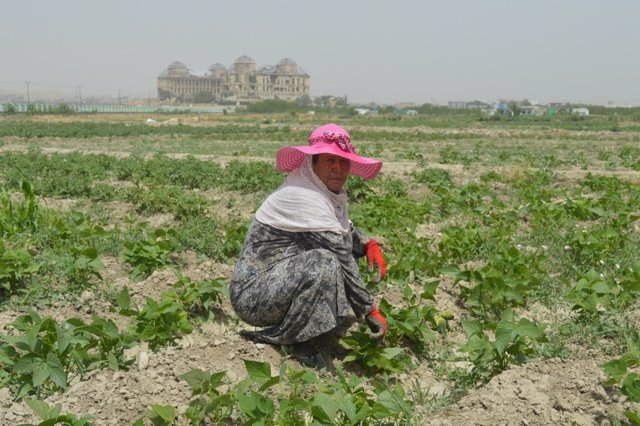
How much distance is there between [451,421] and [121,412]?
59.1 inches

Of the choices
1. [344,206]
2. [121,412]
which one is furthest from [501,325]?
[121,412]

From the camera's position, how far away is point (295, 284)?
3.45 metres

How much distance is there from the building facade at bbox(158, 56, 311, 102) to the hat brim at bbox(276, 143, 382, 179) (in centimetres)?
14647

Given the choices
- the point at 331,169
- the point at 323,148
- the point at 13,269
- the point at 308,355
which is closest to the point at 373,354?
the point at 308,355

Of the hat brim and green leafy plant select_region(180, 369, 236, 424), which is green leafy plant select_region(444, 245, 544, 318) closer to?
the hat brim

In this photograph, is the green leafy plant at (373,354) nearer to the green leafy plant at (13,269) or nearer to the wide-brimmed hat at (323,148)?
the wide-brimmed hat at (323,148)

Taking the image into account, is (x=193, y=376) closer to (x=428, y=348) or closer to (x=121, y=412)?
(x=121, y=412)

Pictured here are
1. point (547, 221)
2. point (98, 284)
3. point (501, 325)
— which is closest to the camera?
point (501, 325)

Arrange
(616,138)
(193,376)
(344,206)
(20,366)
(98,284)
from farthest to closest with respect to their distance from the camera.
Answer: (616,138) → (98,284) → (344,206) → (20,366) → (193,376)

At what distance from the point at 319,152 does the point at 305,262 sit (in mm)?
631

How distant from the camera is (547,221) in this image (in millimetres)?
6898

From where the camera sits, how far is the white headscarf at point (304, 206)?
3.55m

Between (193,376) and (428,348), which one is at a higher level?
(193,376)

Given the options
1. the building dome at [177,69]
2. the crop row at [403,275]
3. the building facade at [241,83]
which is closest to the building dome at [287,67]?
the building facade at [241,83]
